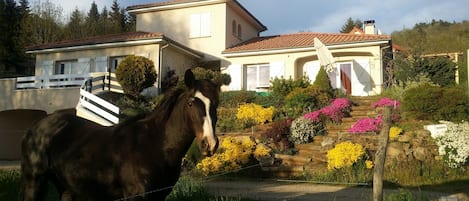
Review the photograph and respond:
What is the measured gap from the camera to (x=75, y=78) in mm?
19953

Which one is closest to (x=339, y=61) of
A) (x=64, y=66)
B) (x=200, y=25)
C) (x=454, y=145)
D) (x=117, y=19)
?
(x=200, y=25)

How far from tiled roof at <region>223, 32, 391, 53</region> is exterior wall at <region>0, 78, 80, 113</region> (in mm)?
8841

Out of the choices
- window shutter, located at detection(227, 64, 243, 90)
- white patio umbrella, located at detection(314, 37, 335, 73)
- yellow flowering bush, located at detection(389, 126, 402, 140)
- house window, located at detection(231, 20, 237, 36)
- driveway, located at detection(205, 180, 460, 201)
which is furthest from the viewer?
house window, located at detection(231, 20, 237, 36)

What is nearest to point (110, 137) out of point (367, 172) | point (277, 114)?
point (367, 172)

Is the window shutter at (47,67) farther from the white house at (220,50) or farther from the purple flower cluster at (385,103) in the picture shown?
the purple flower cluster at (385,103)

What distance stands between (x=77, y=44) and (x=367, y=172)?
1879 cm

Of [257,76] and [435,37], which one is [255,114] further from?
[435,37]

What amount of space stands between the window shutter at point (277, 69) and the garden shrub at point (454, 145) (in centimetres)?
1254

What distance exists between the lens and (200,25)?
25.4m

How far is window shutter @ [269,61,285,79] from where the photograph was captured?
22.9 metres

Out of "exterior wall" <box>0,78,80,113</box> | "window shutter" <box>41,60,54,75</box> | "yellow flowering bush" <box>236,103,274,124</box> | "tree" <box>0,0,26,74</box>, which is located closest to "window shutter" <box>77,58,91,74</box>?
"window shutter" <box>41,60,54,75</box>

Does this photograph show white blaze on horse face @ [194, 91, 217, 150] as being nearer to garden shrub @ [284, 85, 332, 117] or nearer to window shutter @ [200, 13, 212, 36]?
garden shrub @ [284, 85, 332, 117]

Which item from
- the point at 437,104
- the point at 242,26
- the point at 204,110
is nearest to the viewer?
the point at 204,110

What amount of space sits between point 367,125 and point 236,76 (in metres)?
12.1
